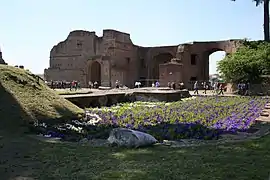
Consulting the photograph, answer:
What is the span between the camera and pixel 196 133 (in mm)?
7555

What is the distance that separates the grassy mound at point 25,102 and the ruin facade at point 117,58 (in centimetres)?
2842

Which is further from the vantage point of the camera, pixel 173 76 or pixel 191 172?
pixel 173 76

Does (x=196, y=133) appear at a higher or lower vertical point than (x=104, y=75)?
lower

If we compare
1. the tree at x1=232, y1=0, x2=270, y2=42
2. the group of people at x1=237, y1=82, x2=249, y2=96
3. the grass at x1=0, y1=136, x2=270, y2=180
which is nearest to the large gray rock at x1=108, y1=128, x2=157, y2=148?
the grass at x1=0, y1=136, x2=270, y2=180

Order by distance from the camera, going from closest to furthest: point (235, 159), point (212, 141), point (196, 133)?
point (235, 159) < point (212, 141) < point (196, 133)

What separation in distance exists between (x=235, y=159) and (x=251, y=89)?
73.4 feet

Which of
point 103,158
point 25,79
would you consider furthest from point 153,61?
point 103,158

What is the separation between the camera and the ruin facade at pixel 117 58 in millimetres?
40875

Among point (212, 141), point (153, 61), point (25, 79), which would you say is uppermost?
point (153, 61)

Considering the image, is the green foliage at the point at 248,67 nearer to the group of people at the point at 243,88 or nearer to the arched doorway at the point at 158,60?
the group of people at the point at 243,88

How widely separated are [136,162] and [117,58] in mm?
37751

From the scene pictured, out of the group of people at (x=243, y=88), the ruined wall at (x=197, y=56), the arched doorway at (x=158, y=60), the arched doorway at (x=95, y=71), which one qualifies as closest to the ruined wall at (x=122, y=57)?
the arched doorway at (x=158, y=60)

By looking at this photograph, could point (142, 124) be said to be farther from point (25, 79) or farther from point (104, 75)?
point (104, 75)

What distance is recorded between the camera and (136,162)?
4.67 metres
